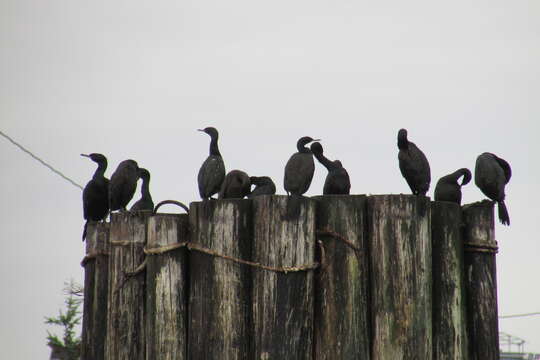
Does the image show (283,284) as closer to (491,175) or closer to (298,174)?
(298,174)

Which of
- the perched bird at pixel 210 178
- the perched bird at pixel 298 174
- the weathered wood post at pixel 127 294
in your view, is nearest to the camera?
the weathered wood post at pixel 127 294

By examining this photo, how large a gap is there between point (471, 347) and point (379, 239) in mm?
1433

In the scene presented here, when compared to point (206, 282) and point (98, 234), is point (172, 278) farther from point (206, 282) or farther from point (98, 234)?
point (98, 234)

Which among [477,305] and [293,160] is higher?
[293,160]

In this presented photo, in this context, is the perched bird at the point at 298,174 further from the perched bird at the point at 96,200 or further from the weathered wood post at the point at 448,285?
the perched bird at the point at 96,200

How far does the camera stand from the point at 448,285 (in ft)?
22.9

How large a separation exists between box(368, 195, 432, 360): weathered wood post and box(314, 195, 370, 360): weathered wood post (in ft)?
0.30

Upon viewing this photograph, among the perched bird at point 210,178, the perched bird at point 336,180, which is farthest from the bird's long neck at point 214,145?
the perched bird at point 336,180

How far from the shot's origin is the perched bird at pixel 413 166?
34.5 ft

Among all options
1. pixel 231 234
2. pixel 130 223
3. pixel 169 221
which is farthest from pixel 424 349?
pixel 130 223

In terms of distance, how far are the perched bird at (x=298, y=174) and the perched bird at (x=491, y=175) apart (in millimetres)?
2059

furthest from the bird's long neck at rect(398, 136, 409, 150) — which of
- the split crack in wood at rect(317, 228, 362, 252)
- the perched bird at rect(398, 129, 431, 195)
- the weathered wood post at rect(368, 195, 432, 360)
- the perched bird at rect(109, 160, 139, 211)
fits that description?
the split crack in wood at rect(317, 228, 362, 252)

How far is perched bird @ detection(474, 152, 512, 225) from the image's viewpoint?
9836 millimetres

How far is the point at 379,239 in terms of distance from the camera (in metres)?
6.75
